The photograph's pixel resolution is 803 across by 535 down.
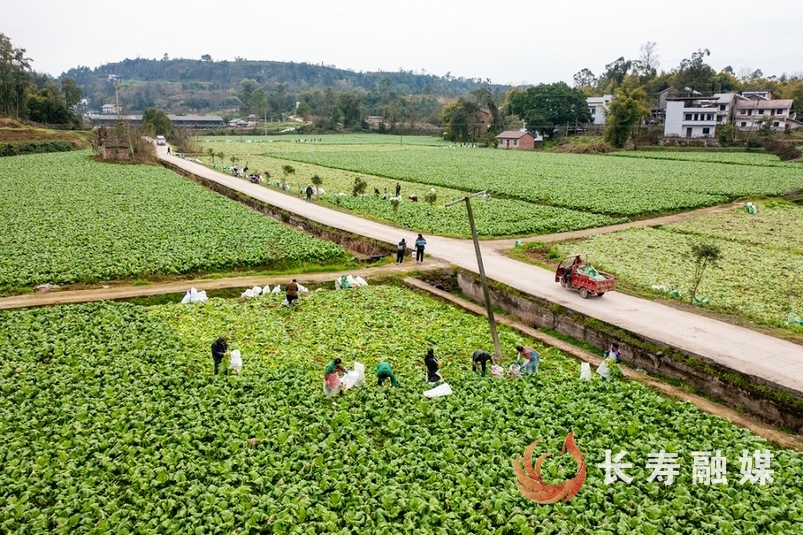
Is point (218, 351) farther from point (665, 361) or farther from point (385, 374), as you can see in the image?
point (665, 361)

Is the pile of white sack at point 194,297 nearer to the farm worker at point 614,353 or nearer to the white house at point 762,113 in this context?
the farm worker at point 614,353

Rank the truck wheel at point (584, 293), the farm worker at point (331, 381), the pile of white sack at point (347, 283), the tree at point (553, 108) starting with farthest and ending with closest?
1. the tree at point (553, 108)
2. the pile of white sack at point (347, 283)
3. the truck wheel at point (584, 293)
4. the farm worker at point (331, 381)

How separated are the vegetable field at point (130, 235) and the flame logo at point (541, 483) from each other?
16.7 m

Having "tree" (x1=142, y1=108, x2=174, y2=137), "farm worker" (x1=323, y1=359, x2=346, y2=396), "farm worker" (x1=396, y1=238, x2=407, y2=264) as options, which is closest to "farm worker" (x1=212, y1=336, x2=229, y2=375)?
"farm worker" (x1=323, y1=359, x2=346, y2=396)

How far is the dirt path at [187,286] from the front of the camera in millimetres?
20688

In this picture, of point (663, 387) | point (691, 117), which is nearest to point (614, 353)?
point (663, 387)

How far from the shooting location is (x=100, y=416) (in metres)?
12.8

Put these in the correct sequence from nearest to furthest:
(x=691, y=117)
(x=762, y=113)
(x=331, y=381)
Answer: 1. (x=331, y=381)
2. (x=691, y=117)
3. (x=762, y=113)

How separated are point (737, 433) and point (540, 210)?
1008 inches

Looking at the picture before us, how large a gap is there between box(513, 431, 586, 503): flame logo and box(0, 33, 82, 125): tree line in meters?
101

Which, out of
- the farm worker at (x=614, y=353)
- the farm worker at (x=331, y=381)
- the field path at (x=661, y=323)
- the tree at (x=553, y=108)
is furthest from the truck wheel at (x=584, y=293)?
the tree at (x=553, y=108)

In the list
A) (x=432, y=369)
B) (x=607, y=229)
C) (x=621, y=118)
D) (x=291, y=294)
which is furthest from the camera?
(x=621, y=118)

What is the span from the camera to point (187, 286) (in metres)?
22.7

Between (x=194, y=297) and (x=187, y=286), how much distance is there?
5.37 ft
